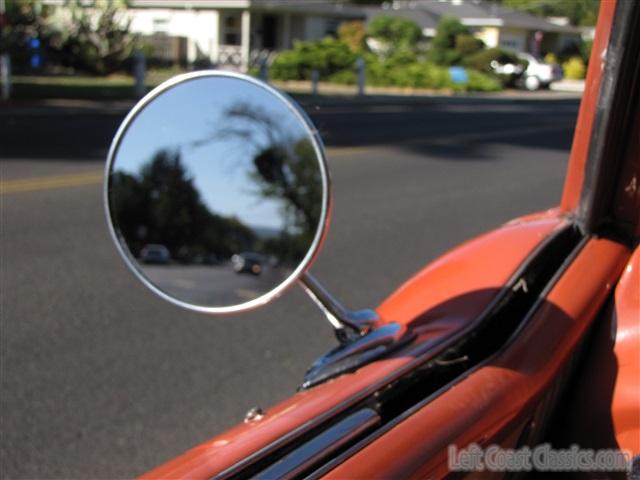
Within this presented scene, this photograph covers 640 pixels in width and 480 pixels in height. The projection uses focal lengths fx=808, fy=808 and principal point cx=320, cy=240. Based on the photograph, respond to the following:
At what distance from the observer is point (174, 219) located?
1898mm

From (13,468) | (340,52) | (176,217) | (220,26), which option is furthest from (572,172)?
(220,26)

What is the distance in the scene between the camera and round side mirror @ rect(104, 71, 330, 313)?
172 centimetres

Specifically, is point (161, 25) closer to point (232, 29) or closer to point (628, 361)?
point (232, 29)

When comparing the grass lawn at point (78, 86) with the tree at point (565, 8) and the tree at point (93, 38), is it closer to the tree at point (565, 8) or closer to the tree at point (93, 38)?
Answer: the tree at point (93, 38)

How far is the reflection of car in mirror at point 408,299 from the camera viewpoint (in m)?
1.57

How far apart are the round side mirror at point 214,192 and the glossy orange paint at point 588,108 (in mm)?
810

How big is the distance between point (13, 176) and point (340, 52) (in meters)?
20.6

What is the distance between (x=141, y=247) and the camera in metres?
1.86

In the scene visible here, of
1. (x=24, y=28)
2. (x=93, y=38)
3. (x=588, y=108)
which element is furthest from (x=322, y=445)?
(x=93, y=38)

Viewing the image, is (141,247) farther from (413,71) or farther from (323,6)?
(323,6)

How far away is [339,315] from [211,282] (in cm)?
32

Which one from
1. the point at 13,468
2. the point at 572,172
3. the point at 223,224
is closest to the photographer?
the point at 223,224

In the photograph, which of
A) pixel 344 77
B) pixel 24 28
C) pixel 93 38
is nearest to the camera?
pixel 24 28

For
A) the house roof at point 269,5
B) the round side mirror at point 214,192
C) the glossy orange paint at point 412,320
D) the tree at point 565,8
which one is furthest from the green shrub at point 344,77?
the round side mirror at point 214,192
